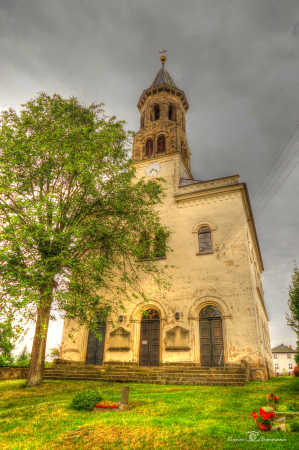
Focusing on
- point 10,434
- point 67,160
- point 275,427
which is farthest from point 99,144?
point 275,427

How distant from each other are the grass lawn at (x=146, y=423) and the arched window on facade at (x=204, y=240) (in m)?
9.23

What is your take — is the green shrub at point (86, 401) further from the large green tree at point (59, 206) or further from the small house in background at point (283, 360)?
the small house in background at point (283, 360)

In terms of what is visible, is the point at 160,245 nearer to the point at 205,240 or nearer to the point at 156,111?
the point at 205,240

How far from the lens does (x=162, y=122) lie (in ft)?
88.3

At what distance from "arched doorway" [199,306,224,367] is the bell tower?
1284 centimetres

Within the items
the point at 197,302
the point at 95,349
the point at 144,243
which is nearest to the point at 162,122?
the point at 144,243

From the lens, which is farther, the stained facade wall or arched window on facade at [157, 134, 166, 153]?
arched window on facade at [157, 134, 166, 153]

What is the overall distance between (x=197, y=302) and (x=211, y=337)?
2.08m

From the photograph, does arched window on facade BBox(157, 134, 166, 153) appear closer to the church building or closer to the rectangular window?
the church building

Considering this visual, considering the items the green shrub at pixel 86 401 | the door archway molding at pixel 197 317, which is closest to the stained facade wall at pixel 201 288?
the door archway molding at pixel 197 317

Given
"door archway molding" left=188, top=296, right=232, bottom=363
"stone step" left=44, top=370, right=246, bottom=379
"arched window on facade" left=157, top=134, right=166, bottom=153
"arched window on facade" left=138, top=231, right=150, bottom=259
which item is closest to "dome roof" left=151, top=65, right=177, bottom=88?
"arched window on facade" left=157, top=134, right=166, bottom=153

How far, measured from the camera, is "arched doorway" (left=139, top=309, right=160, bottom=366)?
17906 millimetres

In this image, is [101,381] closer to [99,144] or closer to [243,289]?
[243,289]

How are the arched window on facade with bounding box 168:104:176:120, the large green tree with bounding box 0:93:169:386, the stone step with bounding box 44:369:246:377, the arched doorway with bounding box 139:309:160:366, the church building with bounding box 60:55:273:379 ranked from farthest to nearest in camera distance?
1. the arched window on facade with bounding box 168:104:176:120
2. the arched doorway with bounding box 139:309:160:366
3. the church building with bounding box 60:55:273:379
4. the stone step with bounding box 44:369:246:377
5. the large green tree with bounding box 0:93:169:386
